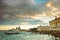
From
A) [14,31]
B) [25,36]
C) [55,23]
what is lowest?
[25,36]

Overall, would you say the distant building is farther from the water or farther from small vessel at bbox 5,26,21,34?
small vessel at bbox 5,26,21,34

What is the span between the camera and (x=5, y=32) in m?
3.45

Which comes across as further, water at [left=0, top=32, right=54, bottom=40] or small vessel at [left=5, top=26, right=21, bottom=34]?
small vessel at [left=5, top=26, right=21, bottom=34]

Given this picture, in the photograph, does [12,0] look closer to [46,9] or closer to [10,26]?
[10,26]

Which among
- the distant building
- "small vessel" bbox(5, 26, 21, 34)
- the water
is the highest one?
the distant building

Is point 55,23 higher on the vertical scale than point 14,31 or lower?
higher

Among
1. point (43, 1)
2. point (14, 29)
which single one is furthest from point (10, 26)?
point (43, 1)

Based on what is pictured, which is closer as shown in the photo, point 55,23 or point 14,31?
point 55,23

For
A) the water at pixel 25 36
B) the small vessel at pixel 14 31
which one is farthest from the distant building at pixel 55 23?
the small vessel at pixel 14 31

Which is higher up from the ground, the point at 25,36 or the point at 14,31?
the point at 14,31

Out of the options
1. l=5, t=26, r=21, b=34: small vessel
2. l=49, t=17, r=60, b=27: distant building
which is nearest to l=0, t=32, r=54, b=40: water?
l=5, t=26, r=21, b=34: small vessel

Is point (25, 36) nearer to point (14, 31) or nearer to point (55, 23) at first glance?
point (14, 31)

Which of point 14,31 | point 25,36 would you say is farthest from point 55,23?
point 14,31

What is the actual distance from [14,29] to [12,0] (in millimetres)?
703
